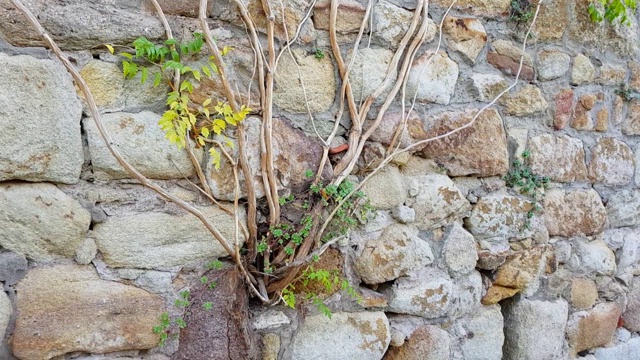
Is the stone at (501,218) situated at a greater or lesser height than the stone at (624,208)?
greater

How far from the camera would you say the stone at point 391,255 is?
1.58 meters

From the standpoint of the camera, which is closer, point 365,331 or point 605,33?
point 365,331

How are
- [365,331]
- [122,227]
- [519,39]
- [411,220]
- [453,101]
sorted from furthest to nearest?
[519,39]
[453,101]
[411,220]
[365,331]
[122,227]

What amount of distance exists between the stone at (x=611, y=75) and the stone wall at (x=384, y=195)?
0.02 m

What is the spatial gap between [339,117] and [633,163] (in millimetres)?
1430

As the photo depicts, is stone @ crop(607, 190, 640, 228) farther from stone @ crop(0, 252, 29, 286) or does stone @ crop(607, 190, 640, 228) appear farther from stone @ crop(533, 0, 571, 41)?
stone @ crop(0, 252, 29, 286)

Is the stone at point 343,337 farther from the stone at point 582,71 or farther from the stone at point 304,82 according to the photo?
the stone at point 582,71

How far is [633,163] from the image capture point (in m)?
2.26

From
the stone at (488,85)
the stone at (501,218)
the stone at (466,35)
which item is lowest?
the stone at (501,218)

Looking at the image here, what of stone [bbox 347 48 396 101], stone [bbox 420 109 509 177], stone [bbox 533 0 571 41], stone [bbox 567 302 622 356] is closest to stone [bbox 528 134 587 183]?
stone [bbox 420 109 509 177]

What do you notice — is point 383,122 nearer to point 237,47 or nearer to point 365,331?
point 237,47

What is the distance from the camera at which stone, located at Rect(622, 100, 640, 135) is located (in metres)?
2.26

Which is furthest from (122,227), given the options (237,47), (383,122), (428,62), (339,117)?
(428,62)

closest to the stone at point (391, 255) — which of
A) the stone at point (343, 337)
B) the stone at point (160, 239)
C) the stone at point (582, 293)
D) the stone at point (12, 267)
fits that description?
the stone at point (343, 337)
